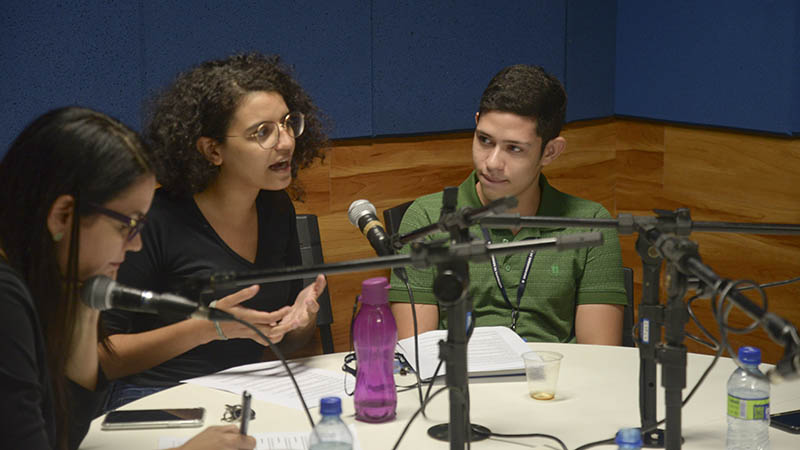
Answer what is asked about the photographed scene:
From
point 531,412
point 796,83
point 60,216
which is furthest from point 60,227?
point 796,83

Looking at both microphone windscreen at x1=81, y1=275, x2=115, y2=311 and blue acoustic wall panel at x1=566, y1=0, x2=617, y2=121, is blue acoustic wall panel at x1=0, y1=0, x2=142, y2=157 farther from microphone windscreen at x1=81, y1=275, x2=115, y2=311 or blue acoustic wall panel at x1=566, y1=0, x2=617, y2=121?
blue acoustic wall panel at x1=566, y1=0, x2=617, y2=121

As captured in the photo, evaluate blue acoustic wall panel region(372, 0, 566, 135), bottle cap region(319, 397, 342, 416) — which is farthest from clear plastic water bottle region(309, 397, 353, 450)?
blue acoustic wall panel region(372, 0, 566, 135)

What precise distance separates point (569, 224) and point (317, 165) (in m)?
1.80

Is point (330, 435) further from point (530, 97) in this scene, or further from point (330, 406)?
point (530, 97)

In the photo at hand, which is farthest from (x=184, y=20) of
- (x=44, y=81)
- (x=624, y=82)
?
(x=624, y=82)

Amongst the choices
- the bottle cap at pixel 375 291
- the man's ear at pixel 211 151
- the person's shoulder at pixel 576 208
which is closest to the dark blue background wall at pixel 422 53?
the man's ear at pixel 211 151

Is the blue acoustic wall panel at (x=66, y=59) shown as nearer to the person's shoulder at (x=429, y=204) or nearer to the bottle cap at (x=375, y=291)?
the person's shoulder at (x=429, y=204)

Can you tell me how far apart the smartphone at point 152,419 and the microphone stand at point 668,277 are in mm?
703

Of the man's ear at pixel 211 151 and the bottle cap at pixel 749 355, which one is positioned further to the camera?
the man's ear at pixel 211 151

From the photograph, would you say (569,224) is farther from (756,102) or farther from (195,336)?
(756,102)

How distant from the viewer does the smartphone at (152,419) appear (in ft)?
5.22

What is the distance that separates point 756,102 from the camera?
3350 millimetres

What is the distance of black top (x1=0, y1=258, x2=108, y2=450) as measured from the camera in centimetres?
120

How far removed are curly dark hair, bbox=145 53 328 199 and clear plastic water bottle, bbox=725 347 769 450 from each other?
137 centimetres
